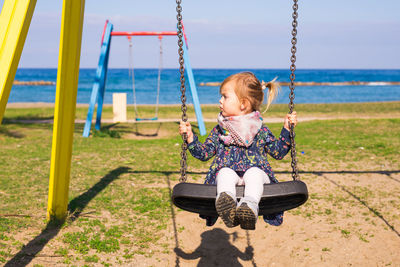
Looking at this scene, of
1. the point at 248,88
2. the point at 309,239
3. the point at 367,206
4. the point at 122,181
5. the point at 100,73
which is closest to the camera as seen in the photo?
the point at 248,88

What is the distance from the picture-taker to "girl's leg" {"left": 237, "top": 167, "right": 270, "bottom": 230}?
2342mm

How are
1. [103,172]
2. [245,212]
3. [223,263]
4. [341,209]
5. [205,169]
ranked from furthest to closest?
[205,169] < [103,172] < [341,209] < [223,263] < [245,212]

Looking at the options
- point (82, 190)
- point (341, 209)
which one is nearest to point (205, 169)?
point (82, 190)

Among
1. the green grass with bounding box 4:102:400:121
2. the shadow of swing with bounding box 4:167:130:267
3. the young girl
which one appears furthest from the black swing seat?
the green grass with bounding box 4:102:400:121

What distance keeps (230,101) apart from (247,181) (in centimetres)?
58

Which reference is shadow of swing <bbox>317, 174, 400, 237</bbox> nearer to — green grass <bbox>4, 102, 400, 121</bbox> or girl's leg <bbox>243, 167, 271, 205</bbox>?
girl's leg <bbox>243, 167, 271, 205</bbox>

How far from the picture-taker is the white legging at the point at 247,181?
245cm

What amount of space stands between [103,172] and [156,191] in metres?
1.39

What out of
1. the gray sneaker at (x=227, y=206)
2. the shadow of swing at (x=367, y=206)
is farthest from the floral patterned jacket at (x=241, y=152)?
the shadow of swing at (x=367, y=206)

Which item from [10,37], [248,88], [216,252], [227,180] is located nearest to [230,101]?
[248,88]

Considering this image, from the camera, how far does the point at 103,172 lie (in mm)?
6820

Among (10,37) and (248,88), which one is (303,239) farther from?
(10,37)

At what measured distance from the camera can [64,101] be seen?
4227 millimetres

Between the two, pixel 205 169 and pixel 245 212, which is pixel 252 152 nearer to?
pixel 245 212
